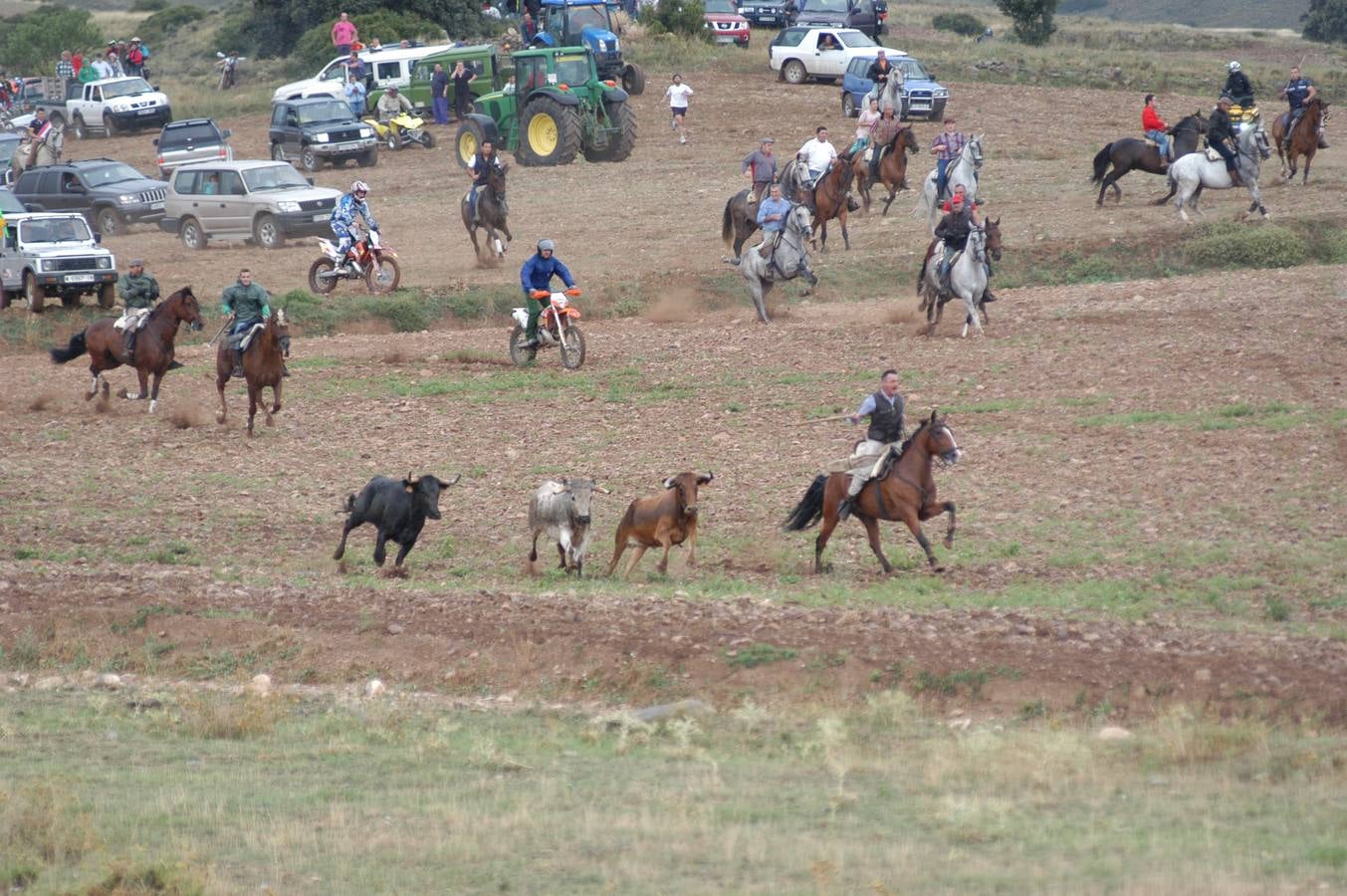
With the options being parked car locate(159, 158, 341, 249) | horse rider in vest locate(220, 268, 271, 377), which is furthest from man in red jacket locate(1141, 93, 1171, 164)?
horse rider in vest locate(220, 268, 271, 377)

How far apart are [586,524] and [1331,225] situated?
19683 mm

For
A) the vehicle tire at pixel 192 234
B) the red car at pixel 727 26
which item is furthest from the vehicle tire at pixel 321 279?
the red car at pixel 727 26

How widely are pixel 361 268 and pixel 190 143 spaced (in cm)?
1496

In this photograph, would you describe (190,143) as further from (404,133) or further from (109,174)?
(404,133)

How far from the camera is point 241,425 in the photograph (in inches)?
849

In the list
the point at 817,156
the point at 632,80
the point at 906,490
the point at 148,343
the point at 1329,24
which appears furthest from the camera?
the point at 1329,24

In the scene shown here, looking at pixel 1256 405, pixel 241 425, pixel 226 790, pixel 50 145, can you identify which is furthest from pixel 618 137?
pixel 226 790

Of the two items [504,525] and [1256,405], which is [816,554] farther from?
[1256,405]

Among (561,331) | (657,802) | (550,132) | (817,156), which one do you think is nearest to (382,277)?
(561,331)

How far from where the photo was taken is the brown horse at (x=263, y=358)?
65.1 feet

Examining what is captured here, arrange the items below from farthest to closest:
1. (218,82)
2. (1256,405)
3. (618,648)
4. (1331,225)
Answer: (218,82)
(1331,225)
(1256,405)
(618,648)

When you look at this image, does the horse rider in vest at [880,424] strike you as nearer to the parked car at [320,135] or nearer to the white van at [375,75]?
the parked car at [320,135]

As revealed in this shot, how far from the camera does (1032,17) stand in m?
59.8

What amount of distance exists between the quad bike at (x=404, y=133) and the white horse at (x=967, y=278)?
24.7 meters
